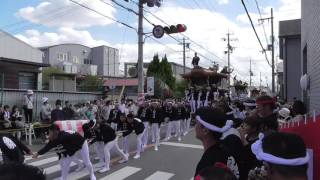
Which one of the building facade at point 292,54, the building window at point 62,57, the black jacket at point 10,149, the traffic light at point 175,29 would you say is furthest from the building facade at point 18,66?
the building window at point 62,57

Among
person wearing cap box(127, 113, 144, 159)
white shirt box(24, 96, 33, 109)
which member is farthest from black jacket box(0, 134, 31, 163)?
white shirt box(24, 96, 33, 109)

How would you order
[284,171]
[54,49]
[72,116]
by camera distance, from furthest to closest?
[54,49] → [72,116] → [284,171]

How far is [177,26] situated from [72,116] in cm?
703

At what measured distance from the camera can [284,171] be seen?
258 cm

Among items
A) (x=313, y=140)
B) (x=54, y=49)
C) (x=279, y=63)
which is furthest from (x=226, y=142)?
(x=54, y=49)

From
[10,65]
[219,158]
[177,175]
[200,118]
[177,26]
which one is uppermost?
[177,26]

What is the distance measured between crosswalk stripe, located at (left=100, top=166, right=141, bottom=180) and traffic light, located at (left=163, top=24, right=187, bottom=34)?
11.2 meters

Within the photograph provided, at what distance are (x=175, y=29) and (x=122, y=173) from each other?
39.5 ft

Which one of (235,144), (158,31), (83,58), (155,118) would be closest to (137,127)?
(155,118)

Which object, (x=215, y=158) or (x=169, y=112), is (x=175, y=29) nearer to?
(x=169, y=112)

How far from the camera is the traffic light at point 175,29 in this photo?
72.2ft

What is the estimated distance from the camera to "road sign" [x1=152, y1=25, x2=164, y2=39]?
22.2m

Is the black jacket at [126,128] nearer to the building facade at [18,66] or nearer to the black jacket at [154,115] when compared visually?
the black jacket at [154,115]

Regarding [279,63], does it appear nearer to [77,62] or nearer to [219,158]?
[77,62]
